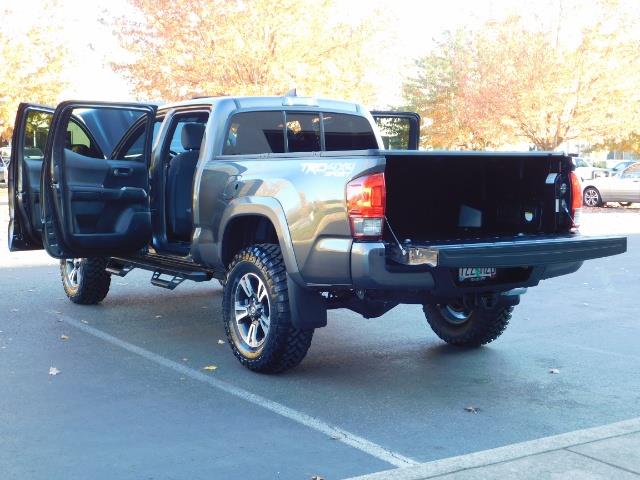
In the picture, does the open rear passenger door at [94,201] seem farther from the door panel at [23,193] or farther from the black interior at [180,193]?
the door panel at [23,193]

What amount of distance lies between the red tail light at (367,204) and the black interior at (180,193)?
9.41 feet

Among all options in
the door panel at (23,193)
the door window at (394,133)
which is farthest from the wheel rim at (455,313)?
the door panel at (23,193)

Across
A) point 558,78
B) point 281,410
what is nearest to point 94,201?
point 281,410

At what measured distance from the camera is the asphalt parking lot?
4730mm

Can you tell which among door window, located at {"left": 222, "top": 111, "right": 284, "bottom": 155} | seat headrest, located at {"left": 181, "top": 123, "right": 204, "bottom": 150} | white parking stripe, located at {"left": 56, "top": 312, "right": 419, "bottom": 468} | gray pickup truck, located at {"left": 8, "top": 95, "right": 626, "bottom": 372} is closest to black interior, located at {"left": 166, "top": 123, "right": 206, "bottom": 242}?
gray pickup truck, located at {"left": 8, "top": 95, "right": 626, "bottom": 372}

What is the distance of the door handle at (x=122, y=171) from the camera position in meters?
7.91

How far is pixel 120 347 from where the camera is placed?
7379 millimetres

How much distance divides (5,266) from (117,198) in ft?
16.9

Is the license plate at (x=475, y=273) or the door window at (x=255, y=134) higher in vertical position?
the door window at (x=255, y=134)

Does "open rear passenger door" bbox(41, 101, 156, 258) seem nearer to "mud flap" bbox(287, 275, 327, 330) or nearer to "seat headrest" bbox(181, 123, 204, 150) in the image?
"seat headrest" bbox(181, 123, 204, 150)

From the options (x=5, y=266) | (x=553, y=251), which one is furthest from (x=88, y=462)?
(x=5, y=266)

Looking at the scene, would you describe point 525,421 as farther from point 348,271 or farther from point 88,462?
point 88,462

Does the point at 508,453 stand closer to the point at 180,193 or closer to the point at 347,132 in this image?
the point at 347,132

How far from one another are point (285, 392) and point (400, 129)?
5454mm
